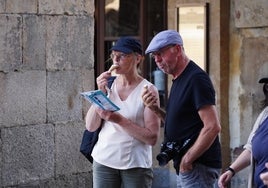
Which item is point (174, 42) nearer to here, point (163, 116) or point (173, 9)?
point (163, 116)

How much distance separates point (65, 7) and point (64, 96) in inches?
32.3

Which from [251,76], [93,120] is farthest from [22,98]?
[251,76]

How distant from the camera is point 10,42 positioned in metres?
6.73

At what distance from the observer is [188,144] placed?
16.3 feet

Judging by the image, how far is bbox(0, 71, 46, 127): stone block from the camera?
6719mm

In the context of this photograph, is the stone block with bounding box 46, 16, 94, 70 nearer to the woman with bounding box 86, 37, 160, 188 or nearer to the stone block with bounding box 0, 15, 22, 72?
the stone block with bounding box 0, 15, 22, 72

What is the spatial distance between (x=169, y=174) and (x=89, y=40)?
2718mm

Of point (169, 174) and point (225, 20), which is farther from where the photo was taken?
point (169, 174)

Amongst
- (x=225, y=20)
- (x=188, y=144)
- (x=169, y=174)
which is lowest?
(x=169, y=174)

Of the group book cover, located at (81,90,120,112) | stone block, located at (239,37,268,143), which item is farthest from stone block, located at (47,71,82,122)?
stone block, located at (239,37,268,143)

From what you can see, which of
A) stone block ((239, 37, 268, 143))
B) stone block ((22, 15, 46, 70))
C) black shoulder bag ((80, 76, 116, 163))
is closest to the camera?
black shoulder bag ((80, 76, 116, 163))

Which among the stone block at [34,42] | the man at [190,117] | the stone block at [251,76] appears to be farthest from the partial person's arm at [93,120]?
the stone block at [251,76]

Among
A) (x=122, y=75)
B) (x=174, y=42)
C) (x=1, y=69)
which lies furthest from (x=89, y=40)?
(x=174, y=42)

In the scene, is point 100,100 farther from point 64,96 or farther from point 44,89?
point 64,96
